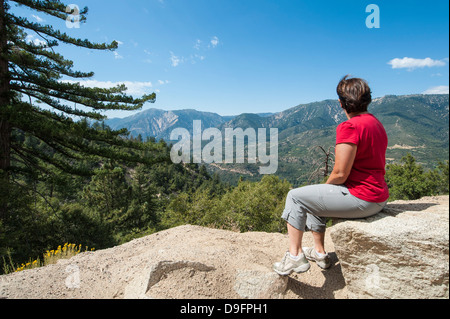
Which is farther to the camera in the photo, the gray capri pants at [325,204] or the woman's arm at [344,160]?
the gray capri pants at [325,204]

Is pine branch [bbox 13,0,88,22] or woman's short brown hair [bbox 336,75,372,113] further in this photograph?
pine branch [bbox 13,0,88,22]

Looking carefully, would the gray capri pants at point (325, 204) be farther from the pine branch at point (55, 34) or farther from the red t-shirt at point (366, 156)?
the pine branch at point (55, 34)

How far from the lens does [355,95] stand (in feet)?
8.66

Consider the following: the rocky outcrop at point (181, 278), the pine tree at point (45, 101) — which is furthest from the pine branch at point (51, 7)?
the rocky outcrop at point (181, 278)

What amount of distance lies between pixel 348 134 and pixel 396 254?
139cm

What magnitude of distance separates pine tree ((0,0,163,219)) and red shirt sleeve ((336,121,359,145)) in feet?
24.6

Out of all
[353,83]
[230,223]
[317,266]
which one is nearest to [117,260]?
[317,266]

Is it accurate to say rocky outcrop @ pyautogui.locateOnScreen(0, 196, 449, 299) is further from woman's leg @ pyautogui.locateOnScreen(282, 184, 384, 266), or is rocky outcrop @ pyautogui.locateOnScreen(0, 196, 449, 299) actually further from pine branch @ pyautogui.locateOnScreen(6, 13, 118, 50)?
A: pine branch @ pyautogui.locateOnScreen(6, 13, 118, 50)

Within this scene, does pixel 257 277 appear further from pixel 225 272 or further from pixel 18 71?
pixel 18 71

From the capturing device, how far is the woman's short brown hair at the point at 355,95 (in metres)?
2.63

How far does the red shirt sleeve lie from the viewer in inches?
95.4

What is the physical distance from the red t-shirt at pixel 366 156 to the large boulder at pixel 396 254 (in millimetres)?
347

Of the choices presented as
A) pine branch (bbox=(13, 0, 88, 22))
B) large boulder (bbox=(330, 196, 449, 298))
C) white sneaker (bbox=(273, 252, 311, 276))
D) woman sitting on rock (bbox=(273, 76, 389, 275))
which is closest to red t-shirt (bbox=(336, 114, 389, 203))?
woman sitting on rock (bbox=(273, 76, 389, 275))

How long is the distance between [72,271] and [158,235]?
1877mm
